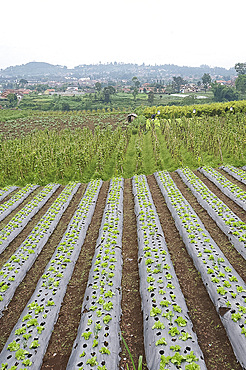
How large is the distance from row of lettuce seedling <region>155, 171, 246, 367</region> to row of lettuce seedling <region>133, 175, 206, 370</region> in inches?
36.5

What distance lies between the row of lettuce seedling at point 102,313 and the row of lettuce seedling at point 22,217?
4.40 m

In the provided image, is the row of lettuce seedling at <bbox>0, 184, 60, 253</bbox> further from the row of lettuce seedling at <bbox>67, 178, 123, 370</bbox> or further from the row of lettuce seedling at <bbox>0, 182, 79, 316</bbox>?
the row of lettuce seedling at <bbox>67, 178, 123, 370</bbox>

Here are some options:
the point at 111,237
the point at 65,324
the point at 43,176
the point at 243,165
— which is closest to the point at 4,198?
the point at 43,176

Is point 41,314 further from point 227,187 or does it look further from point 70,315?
point 227,187

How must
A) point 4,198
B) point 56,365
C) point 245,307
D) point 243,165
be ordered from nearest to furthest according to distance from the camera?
point 56,365
point 245,307
point 4,198
point 243,165

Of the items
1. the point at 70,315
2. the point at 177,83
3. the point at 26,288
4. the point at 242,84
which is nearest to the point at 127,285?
the point at 70,315

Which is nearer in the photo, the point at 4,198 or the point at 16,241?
the point at 16,241

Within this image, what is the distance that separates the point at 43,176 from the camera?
65.6 ft

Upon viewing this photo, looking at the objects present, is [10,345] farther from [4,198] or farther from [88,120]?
[88,120]

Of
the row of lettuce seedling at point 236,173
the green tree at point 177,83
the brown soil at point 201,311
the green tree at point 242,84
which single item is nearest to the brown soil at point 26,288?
the brown soil at point 201,311

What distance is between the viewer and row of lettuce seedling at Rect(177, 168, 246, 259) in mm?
9422

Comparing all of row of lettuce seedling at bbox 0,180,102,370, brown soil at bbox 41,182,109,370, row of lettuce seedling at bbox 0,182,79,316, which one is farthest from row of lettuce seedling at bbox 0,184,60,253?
brown soil at bbox 41,182,109,370

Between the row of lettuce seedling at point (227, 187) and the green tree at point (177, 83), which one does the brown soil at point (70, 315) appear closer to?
the row of lettuce seedling at point (227, 187)

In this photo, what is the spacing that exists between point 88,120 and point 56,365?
1886 inches
